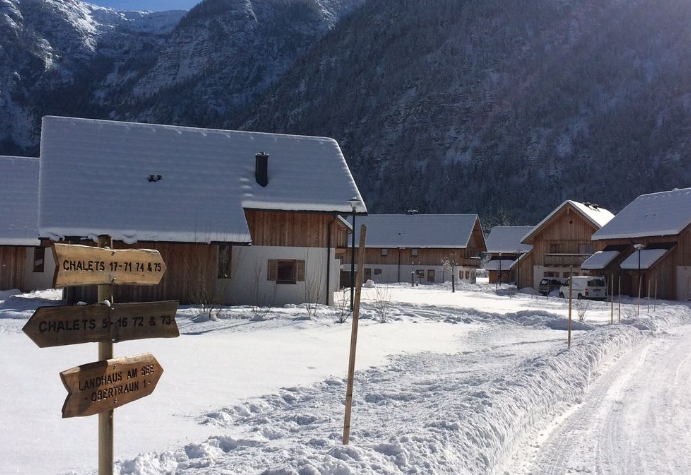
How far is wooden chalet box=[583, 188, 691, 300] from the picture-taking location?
43.4 metres

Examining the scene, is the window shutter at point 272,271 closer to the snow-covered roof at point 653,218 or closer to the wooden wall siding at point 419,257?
the snow-covered roof at point 653,218

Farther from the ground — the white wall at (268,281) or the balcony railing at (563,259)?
the balcony railing at (563,259)

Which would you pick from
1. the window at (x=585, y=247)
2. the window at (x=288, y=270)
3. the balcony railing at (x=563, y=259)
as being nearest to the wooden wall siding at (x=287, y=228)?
the window at (x=288, y=270)

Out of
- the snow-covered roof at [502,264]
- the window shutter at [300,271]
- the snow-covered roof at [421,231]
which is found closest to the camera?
the window shutter at [300,271]

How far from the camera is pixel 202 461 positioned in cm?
662

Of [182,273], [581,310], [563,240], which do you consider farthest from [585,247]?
[182,273]

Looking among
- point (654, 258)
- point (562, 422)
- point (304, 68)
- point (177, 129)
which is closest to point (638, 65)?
point (304, 68)

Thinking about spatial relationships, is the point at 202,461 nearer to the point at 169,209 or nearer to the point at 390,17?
the point at 169,209

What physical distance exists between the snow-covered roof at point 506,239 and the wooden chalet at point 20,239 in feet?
182

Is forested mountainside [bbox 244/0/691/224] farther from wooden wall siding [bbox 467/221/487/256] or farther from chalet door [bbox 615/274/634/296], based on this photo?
chalet door [bbox 615/274/634/296]

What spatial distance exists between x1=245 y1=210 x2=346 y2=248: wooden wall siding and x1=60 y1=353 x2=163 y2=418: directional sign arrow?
22511mm

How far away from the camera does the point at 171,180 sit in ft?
91.9

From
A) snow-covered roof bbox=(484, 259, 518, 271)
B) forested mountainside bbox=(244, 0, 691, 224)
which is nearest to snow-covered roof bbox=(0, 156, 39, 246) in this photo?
snow-covered roof bbox=(484, 259, 518, 271)

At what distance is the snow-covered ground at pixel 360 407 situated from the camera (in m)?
6.70
